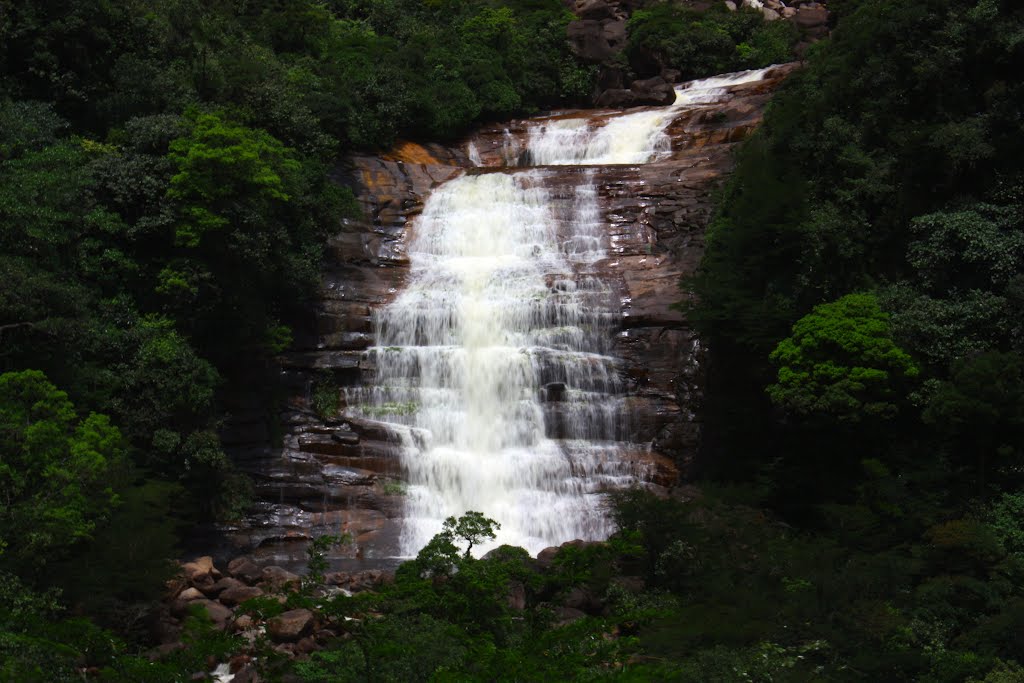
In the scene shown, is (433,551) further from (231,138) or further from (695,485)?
(231,138)

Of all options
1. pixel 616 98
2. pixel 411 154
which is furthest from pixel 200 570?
pixel 616 98

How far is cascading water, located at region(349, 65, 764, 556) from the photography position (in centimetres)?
2492

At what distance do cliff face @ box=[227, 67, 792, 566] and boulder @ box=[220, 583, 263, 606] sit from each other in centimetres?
318

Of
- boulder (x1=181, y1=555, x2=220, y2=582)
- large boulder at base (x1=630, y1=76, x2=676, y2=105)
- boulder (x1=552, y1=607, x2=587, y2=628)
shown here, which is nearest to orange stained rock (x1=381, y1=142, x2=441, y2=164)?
large boulder at base (x1=630, y1=76, x2=676, y2=105)

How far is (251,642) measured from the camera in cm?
1784

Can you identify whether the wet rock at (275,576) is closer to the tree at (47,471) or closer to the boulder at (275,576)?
the boulder at (275,576)

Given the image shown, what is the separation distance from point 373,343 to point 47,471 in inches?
448

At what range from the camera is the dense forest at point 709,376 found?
1503cm

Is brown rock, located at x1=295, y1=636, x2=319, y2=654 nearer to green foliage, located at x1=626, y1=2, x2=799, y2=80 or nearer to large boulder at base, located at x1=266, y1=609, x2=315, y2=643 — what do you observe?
large boulder at base, located at x1=266, y1=609, x2=315, y2=643

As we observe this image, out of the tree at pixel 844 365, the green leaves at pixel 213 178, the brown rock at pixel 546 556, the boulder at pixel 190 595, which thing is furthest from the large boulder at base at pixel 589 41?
the boulder at pixel 190 595

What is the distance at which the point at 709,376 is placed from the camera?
2639 centimetres

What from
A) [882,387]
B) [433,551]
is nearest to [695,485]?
[882,387]

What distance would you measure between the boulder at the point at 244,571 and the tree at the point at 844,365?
11.4 m

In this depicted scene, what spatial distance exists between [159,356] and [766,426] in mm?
14267
